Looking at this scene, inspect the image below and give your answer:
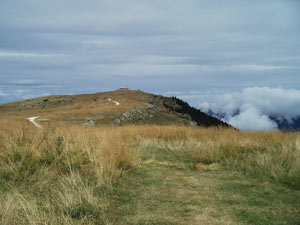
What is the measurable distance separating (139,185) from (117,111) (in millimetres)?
38438

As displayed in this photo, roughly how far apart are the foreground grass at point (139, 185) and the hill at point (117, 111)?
16.2m

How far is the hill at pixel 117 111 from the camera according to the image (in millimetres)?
39094

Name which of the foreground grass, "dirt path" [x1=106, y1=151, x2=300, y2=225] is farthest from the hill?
"dirt path" [x1=106, y1=151, x2=300, y2=225]

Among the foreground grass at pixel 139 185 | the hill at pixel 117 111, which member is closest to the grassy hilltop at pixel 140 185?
the foreground grass at pixel 139 185

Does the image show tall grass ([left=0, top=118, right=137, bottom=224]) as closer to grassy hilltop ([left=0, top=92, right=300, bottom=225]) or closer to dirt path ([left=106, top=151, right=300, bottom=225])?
grassy hilltop ([left=0, top=92, right=300, bottom=225])

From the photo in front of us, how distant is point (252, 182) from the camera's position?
6562 mm

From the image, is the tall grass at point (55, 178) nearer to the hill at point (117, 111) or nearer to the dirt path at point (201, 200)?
the dirt path at point (201, 200)

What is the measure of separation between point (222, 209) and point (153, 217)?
1205 millimetres

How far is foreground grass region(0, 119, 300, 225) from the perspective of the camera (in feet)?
14.5

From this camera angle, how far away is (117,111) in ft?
145

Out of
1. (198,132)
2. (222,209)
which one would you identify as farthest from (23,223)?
(198,132)

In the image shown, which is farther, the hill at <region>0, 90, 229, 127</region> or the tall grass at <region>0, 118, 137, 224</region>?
the hill at <region>0, 90, 229, 127</region>

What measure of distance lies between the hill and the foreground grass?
638 inches

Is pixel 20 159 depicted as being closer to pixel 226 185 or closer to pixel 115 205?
pixel 115 205
